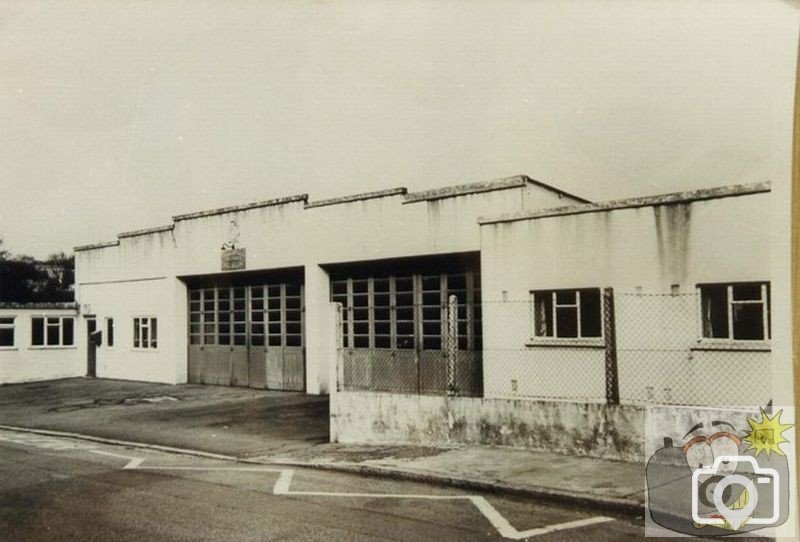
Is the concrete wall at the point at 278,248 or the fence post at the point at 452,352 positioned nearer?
the fence post at the point at 452,352

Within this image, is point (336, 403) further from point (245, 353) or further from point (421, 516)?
point (245, 353)

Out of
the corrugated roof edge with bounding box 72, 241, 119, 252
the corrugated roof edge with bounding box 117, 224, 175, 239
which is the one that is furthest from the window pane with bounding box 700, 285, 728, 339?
the corrugated roof edge with bounding box 72, 241, 119, 252

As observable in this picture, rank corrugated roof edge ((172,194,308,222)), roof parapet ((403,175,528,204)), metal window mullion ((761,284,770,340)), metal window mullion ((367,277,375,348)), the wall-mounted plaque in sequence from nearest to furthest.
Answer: metal window mullion ((761,284,770,340)), roof parapet ((403,175,528,204)), metal window mullion ((367,277,375,348)), corrugated roof edge ((172,194,308,222)), the wall-mounted plaque

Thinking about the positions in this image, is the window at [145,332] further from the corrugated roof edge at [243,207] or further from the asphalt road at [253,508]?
the asphalt road at [253,508]

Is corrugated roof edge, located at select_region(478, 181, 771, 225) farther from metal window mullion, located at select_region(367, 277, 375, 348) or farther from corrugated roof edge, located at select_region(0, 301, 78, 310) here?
corrugated roof edge, located at select_region(0, 301, 78, 310)

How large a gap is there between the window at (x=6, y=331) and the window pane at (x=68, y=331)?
145 centimetres

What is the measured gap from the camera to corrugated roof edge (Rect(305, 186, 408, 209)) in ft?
45.9

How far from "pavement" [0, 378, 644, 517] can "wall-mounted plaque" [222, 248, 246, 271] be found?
3021 mm

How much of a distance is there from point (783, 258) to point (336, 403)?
24.7ft

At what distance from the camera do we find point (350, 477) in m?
7.23

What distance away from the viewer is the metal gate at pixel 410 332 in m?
13.0

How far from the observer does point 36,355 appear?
20.9 metres

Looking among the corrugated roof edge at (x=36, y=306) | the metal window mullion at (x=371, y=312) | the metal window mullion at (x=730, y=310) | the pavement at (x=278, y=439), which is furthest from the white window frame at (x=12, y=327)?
the metal window mullion at (x=730, y=310)

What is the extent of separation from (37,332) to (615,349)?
19275 millimetres
